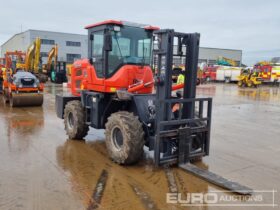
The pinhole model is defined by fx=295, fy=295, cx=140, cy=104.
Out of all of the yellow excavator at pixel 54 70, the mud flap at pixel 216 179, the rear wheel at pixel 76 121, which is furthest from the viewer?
the yellow excavator at pixel 54 70

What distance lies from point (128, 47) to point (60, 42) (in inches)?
2091

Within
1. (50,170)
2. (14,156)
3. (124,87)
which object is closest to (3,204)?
(50,170)

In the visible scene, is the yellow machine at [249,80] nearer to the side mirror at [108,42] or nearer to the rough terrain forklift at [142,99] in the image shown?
the rough terrain forklift at [142,99]

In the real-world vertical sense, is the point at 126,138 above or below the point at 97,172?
above

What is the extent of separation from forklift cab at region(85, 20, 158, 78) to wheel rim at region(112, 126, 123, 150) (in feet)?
3.95

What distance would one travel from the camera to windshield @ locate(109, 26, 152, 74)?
5977 millimetres

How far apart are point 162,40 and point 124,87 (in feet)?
4.37

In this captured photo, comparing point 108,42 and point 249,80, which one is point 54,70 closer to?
point 249,80

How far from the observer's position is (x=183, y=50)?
18.2ft

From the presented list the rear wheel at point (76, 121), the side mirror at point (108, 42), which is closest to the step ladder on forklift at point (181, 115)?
the side mirror at point (108, 42)

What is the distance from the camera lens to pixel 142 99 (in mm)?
5590

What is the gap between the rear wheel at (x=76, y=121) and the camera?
698 cm

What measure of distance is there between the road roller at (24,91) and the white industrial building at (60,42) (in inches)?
1642

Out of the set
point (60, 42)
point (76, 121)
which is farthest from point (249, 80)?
point (60, 42)
